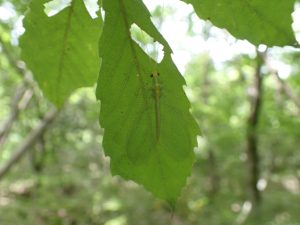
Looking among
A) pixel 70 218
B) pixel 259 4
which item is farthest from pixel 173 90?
pixel 70 218

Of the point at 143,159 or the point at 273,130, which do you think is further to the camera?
the point at 273,130

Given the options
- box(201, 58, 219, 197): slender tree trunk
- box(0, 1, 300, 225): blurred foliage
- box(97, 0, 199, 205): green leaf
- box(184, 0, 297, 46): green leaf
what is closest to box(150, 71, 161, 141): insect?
box(97, 0, 199, 205): green leaf

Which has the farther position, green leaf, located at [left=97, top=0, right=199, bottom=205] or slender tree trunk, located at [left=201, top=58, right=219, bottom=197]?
slender tree trunk, located at [left=201, top=58, right=219, bottom=197]

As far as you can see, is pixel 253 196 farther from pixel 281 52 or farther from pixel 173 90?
pixel 173 90

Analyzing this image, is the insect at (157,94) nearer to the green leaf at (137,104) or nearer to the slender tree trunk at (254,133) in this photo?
the green leaf at (137,104)

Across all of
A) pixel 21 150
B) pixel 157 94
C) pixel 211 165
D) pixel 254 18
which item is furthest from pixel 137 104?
pixel 211 165

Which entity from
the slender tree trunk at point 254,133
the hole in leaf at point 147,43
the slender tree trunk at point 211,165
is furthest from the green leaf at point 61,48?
the slender tree trunk at point 211,165

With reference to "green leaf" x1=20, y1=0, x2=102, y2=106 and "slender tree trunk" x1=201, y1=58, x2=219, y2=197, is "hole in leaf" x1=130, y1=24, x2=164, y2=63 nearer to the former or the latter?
"green leaf" x1=20, y1=0, x2=102, y2=106
